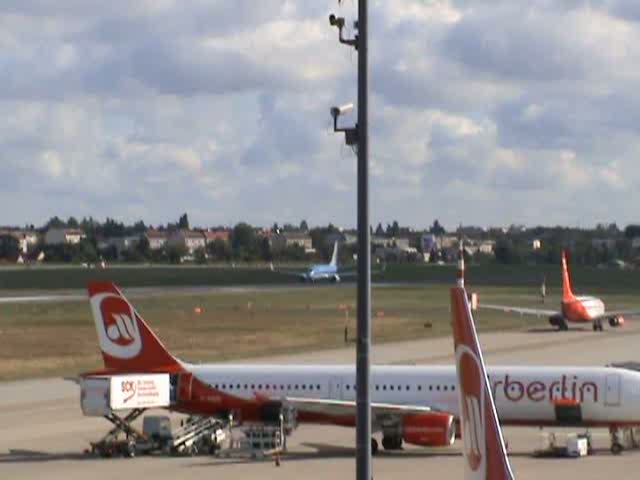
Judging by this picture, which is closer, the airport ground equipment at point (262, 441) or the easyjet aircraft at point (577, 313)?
the airport ground equipment at point (262, 441)

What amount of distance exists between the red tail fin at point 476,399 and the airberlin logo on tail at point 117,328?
33.6m

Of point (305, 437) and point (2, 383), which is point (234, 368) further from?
point (2, 383)

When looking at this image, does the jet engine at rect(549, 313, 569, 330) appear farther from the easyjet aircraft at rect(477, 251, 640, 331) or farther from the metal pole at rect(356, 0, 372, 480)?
the metal pole at rect(356, 0, 372, 480)

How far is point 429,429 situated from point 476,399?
96.8 ft

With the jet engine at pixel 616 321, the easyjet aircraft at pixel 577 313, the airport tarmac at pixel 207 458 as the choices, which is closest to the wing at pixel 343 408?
the airport tarmac at pixel 207 458

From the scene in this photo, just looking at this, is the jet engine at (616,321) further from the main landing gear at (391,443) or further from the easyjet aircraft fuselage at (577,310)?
the main landing gear at (391,443)

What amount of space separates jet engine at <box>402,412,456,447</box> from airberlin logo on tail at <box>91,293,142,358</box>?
9786 millimetres

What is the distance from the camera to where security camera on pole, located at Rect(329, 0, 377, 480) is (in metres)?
20.8

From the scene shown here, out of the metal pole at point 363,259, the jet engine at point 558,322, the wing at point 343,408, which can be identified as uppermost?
the metal pole at point 363,259

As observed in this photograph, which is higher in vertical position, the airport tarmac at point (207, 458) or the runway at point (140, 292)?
the runway at point (140, 292)

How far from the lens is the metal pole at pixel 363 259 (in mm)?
20781

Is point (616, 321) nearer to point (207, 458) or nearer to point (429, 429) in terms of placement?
point (429, 429)

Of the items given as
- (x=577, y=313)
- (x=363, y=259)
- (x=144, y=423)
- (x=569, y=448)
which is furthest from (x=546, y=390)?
(x=577, y=313)

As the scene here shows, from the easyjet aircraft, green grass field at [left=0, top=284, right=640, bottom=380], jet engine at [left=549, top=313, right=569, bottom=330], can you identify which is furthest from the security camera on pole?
jet engine at [left=549, top=313, right=569, bottom=330]
